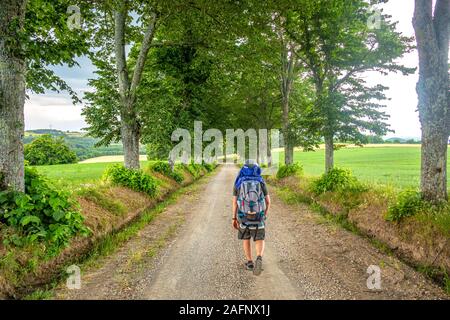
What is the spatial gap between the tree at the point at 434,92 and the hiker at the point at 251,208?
4795 millimetres

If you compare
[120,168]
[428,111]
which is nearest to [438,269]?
[428,111]

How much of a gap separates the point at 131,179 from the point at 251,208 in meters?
9.01

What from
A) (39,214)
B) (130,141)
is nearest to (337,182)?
(130,141)

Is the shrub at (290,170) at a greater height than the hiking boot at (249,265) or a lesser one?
greater

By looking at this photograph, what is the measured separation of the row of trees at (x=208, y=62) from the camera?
6379 mm

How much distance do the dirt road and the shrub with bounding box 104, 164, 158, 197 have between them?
454cm

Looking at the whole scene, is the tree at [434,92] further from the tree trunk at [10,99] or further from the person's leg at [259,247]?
the tree trunk at [10,99]

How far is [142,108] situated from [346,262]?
11.7 m

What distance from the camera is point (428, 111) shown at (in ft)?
23.5

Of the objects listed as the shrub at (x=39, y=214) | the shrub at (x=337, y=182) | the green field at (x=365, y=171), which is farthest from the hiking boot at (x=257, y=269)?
the green field at (x=365, y=171)

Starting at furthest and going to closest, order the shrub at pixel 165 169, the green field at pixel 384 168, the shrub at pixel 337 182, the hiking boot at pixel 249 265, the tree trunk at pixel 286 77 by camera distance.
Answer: the tree trunk at pixel 286 77, the shrub at pixel 165 169, the green field at pixel 384 168, the shrub at pixel 337 182, the hiking boot at pixel 249 265

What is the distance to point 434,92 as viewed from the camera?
706 centimetres
